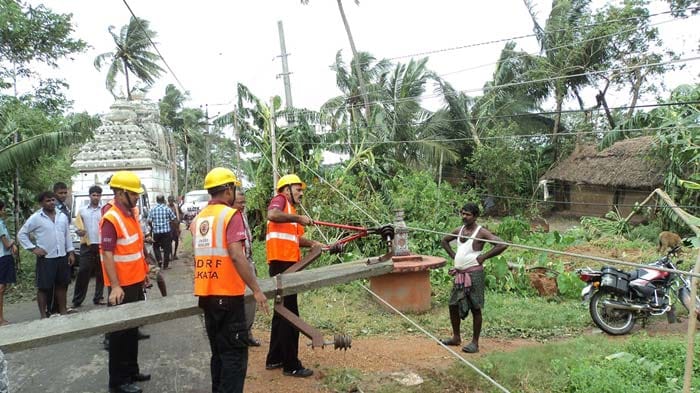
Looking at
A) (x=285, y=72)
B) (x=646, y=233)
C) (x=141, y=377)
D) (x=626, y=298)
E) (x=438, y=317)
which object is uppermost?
(x=285, y=72)

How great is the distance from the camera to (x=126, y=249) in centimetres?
422

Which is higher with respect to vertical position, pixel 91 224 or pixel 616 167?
pixel 616 167

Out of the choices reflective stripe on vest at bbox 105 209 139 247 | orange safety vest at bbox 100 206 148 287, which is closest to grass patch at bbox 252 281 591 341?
orange safety vest at bbox 100 206 148 287

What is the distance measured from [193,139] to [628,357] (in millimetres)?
42170

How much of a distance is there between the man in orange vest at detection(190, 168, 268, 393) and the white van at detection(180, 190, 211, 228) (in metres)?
20.4

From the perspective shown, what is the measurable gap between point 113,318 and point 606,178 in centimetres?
1981

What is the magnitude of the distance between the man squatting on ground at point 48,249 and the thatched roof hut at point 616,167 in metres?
16.6

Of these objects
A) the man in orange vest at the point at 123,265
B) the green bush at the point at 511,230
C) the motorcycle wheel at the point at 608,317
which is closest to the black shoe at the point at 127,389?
the man in orange vest at the point at 123,265

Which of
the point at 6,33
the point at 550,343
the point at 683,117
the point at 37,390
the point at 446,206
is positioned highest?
the point at 6,33

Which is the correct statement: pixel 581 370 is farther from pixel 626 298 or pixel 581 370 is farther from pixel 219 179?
pixel 219 179

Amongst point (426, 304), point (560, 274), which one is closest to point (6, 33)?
point (426, 304)

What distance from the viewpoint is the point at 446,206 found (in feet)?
41.2

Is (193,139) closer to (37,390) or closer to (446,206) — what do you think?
(446,206)

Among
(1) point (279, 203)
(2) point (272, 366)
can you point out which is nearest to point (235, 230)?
(1) point (279, 203)
